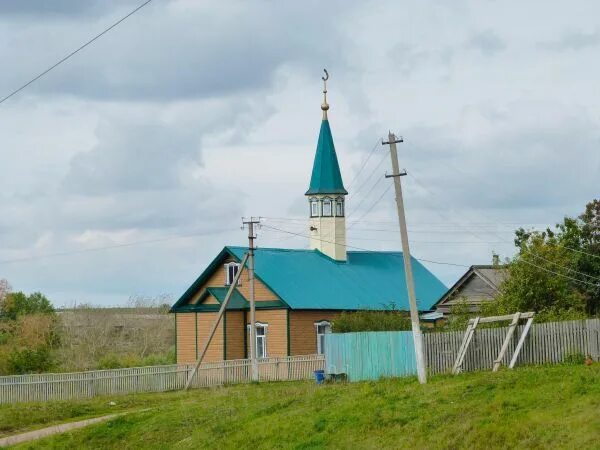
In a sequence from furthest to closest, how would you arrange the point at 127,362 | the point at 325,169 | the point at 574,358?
the point at 325,169 → the point at 127,362 → the point at 574,358

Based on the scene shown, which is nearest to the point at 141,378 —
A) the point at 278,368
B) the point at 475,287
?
the point at 278,368

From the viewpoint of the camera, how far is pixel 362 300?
55500mm

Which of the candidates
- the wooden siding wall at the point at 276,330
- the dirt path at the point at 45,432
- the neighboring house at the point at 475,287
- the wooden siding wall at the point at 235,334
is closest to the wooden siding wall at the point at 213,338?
the wooden siding wall at the point at 235,334

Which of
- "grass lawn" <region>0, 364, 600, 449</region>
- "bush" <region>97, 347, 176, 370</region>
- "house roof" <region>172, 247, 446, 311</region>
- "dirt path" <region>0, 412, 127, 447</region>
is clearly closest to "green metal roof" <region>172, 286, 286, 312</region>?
"house roof" <region>172, 247, 446, 311</region>

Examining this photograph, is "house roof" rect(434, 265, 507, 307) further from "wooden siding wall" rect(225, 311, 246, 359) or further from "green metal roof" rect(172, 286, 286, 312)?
"wooden siding wall" rect(225, 311, 246, 359)

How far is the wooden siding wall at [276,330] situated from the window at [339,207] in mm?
8585

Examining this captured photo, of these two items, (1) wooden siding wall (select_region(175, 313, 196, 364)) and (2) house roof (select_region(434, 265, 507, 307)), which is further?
(1) wooden siding wall (select_region(175, 313, 196, 364))

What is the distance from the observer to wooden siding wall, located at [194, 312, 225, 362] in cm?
5472

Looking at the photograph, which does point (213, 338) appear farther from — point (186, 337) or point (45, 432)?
point (45, 432)

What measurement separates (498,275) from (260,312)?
11.6m

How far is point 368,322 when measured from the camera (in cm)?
4800

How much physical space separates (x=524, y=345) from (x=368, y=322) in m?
16.1

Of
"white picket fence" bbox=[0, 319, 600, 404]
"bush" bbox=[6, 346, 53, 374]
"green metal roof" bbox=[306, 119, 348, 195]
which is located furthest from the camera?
"green metal roof" bbox=[306, 119, 348, 195]

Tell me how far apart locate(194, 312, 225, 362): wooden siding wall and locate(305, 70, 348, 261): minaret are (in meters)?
7.22
